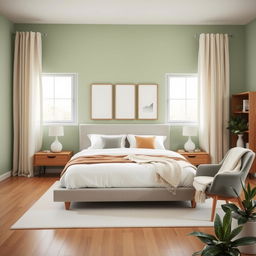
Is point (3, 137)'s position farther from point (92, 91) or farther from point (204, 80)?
point (204, 80)

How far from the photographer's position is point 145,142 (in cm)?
653

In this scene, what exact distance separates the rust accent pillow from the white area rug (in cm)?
179

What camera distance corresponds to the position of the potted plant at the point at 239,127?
666cm

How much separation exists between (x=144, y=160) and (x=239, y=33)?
3913mm

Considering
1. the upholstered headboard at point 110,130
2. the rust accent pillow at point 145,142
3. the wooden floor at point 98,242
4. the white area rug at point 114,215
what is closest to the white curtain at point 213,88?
the upholstered headboard at point 110,130

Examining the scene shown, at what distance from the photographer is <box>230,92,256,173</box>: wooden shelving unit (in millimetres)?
6375

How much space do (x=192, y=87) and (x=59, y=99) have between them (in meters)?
2.72

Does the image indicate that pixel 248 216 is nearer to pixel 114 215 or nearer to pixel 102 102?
pixel 114 215

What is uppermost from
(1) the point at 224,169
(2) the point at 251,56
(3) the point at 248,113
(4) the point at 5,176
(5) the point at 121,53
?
(5) the point at 121,53

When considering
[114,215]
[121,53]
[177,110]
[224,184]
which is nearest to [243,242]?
[224,184]

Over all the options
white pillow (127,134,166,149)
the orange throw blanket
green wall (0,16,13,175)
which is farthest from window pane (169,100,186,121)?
green wall (0,16,13,175)

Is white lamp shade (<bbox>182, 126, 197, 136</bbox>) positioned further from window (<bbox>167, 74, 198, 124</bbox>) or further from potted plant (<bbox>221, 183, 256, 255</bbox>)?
potted plant (<bbox>221, 183, 256, 255</bbox>)

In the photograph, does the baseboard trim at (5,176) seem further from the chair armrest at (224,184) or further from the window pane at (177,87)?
the chair armrest at (224,184)

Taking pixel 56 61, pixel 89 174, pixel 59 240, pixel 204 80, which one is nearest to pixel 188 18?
pixel 204 80
